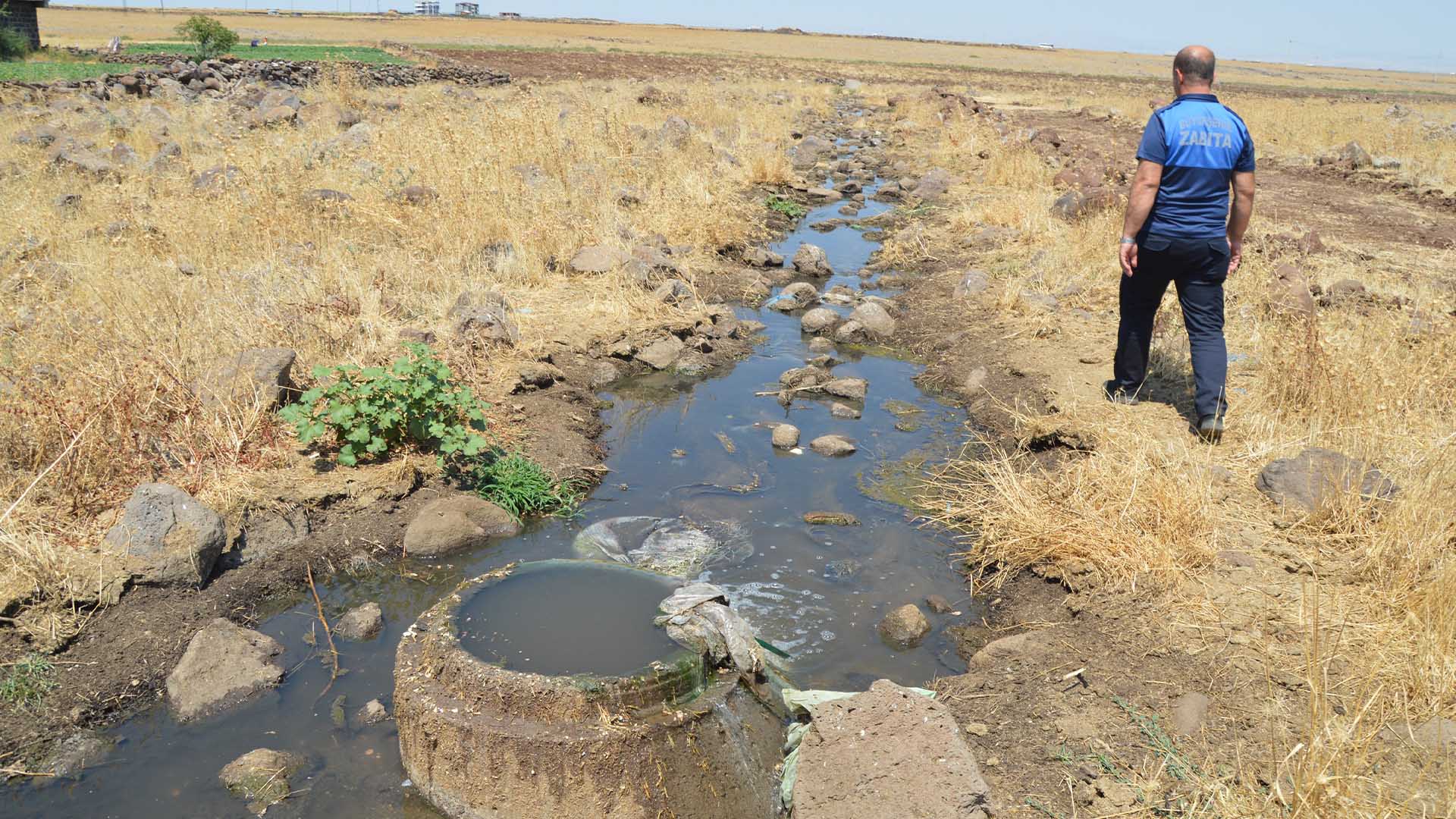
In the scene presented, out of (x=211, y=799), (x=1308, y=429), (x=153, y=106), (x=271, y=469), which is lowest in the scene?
(x=211, y=799)

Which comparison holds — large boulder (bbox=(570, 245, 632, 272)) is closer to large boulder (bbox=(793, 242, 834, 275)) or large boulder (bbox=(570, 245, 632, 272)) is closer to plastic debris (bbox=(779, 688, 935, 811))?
large boulder (bbox=(793, 242, 834, 275))

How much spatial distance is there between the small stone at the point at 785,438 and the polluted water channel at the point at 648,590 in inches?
2.6

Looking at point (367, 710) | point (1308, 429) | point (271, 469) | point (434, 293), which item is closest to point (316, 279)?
point (434, 293)

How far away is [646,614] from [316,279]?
4.90 meters

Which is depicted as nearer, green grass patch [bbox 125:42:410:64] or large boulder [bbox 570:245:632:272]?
large boulder [bbox 570:245:632:272]

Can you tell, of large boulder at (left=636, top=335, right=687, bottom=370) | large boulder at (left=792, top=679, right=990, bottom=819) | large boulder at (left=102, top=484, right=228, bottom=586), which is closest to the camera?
Result: large boulder at (left=792, top=679, right=990, bottom=819)

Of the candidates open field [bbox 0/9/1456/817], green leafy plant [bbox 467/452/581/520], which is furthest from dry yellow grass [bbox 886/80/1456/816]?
green leafy plant [bbox 467/452/581/520]

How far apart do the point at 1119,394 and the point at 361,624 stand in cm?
481

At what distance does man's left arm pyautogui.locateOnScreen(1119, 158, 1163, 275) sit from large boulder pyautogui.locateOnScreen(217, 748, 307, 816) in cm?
492

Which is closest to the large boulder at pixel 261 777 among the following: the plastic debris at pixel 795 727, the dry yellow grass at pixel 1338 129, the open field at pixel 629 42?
the plastic debris at pixel 795 727

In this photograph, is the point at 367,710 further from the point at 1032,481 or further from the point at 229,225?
the point at 229,225

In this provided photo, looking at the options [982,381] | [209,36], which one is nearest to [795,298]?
[982,381]

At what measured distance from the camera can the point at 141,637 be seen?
165 inches

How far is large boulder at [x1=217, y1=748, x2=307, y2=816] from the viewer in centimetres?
351
